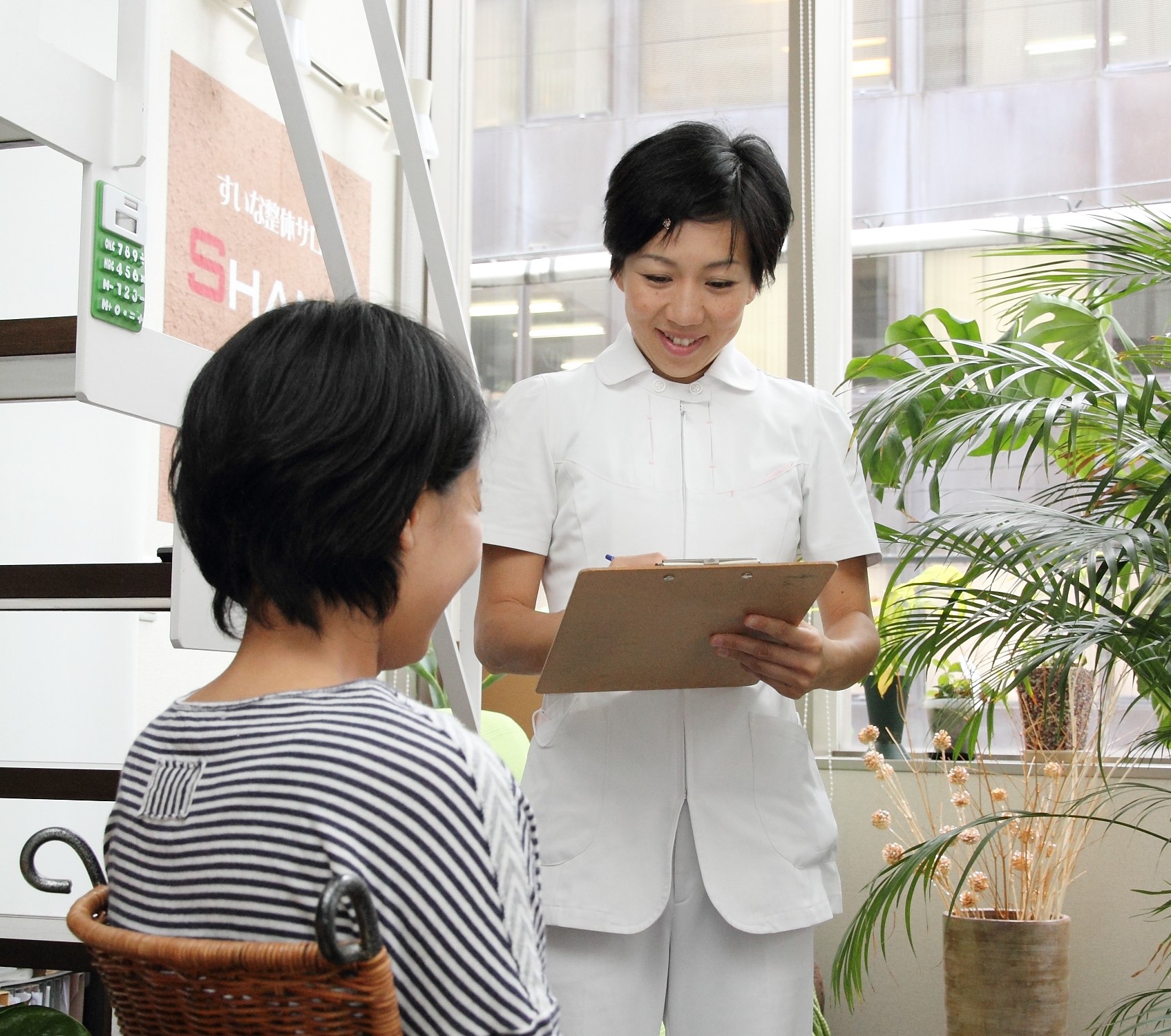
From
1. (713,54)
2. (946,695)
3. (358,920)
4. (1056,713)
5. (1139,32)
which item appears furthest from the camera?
(713,54)

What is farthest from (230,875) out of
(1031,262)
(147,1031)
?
(1031,262)

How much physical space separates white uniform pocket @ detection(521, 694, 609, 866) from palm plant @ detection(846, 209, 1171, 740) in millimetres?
728

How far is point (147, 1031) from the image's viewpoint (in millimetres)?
732

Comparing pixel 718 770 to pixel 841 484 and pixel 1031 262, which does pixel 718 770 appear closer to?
pixel 841 484

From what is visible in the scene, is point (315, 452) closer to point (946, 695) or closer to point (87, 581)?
point (87, 581)

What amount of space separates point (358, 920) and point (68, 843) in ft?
1.14

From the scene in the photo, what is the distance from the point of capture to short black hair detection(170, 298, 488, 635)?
30.8 inches

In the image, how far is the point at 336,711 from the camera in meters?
0.73

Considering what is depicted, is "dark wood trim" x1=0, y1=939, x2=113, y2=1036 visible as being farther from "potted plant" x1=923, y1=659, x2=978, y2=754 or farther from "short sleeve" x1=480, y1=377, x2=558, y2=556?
"potted plant" x1=923, y1=659, x2=978, y2=754

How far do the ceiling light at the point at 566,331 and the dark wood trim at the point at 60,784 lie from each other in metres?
2.47

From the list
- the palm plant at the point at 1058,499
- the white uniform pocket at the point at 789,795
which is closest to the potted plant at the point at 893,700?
the palm plant at the point at 1058,499

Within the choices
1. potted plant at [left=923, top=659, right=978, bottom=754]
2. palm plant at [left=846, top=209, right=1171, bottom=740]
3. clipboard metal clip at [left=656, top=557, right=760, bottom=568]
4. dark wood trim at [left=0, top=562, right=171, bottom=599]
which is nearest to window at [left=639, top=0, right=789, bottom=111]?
palm plant at [left=846, top=209, right=1171, bottom=740]

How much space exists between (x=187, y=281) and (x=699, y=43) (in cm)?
181

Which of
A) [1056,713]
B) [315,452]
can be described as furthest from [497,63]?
[315,452]
